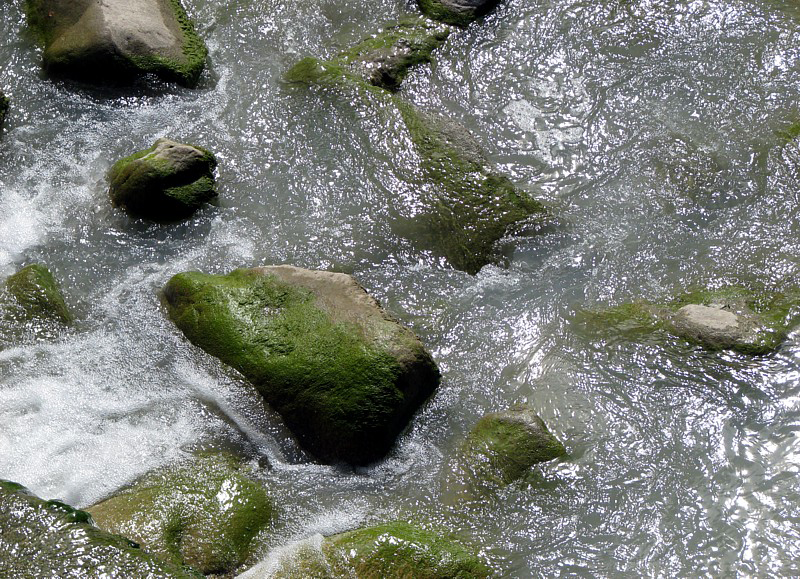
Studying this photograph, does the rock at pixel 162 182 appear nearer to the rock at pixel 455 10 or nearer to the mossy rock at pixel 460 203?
the mossy rock at pixel 460 203

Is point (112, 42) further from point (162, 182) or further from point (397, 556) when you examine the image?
point (397, 556)

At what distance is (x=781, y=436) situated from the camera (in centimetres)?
509

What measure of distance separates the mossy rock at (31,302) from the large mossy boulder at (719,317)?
11.8ft

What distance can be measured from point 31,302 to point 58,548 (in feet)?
8.40

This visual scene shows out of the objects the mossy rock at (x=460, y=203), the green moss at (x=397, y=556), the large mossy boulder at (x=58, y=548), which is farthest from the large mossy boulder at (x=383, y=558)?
the mossy rock at (x=460, y=203)

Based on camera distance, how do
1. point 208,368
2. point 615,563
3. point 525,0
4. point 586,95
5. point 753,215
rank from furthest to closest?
1. point 525,0
2. point 586,95
3. point 753,215
4. point 208,368
5. point 615,563

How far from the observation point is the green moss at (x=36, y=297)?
5531 millimetres

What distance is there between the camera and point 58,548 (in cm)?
344

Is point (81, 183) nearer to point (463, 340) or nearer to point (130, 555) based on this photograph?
point (463, 340)

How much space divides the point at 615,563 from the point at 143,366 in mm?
3149

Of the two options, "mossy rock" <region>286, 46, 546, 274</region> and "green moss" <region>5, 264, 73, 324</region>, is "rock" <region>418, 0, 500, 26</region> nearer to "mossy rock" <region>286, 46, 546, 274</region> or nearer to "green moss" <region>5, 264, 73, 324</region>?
"mossy rock" <region>286, 46, 546, 274</region>

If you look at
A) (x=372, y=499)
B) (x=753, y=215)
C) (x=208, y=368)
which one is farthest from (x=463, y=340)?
(x=753, y=215)

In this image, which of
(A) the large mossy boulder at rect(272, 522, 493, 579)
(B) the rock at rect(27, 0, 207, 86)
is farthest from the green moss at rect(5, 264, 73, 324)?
(A) the large mossy boulder at rect(272, 522, 493, 579)

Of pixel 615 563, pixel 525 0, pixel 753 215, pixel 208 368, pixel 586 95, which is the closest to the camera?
pixel 615 563
